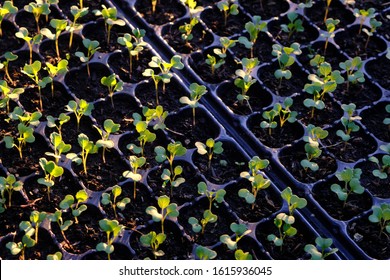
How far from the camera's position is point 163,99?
6.13 feet

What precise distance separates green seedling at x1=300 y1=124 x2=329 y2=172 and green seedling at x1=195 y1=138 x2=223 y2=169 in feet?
0.62

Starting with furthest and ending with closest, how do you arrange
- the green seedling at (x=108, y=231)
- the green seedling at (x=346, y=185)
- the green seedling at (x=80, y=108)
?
the green seedling at (x=80, y=108), the green seedling at (x=346, y=185), the green seedling at (x=108, y=231)

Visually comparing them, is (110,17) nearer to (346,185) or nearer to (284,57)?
(284,57)

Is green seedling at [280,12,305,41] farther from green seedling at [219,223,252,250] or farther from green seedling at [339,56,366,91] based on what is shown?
green seedling at [219,223,252,250]

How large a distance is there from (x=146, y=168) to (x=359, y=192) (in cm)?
47

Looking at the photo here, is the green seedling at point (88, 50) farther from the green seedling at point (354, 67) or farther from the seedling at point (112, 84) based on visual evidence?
the green seedling at point (354, 67)

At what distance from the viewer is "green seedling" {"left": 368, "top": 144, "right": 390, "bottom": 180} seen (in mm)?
1702

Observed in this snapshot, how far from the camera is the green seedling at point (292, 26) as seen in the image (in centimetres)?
198

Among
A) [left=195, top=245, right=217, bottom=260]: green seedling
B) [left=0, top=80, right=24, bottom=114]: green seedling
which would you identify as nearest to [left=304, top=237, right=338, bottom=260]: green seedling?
[left=195, top=245, right=217, bottom=260]: green seedling

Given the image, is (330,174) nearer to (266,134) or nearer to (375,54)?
(266,134)

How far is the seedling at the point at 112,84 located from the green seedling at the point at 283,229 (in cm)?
50

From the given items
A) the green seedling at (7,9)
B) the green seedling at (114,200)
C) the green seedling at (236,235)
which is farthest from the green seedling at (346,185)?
the green seedling at (7,9)
